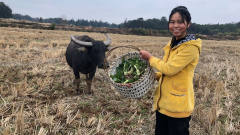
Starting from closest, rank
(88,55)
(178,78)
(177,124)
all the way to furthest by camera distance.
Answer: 1. (178,78)
2. (177,124)
3. (88,55)

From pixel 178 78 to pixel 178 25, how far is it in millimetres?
619

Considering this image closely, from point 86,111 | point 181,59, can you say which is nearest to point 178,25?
point 181,59

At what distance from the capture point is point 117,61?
346 cm

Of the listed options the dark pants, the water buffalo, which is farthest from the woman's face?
the water buffalo

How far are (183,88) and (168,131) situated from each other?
80 centimetres

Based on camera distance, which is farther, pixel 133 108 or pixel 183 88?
pixel 133 108

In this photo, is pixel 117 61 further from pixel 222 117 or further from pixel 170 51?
pixel 222 117

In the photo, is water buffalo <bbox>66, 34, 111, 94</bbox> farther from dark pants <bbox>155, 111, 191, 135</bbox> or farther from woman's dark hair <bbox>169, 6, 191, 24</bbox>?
woman's dark hair <bbox>169, 6, 191, 24</bbox>

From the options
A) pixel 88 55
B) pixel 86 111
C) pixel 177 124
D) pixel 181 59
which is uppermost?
pixel 181 59

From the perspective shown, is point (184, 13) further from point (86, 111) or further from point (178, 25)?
point (86, 111)

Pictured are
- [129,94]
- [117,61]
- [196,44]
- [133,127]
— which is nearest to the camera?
[196,44]

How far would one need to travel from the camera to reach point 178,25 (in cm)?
239

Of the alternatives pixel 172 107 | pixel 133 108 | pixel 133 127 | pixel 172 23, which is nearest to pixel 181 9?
pixel 172 23

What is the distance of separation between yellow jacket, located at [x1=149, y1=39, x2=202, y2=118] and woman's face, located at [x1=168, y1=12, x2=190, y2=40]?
0.16 m
